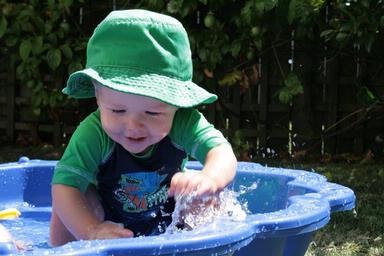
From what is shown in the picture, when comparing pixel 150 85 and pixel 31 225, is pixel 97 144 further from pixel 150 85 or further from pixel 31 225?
pixel 31 225

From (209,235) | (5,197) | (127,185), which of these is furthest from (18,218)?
(209,235)

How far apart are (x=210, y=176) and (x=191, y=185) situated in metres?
0.19

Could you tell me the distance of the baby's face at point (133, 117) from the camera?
1784 mm

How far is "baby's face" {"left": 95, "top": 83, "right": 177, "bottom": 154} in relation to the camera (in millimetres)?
1784

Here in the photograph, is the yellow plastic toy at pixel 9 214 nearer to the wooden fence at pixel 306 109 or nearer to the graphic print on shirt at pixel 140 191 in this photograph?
the graphic print on shirt at pixel 140 191

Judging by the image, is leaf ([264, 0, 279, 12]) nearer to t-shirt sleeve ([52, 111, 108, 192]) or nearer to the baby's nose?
t-shirt sleeve ([52, 111, 108, 192])

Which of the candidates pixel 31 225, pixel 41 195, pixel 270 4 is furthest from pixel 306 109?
pixel 31 225

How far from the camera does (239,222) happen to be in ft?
5.25

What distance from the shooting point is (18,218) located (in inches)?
116

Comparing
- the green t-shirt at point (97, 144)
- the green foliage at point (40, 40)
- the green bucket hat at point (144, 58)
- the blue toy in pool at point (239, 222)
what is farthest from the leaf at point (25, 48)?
the green bucket hat at point (144, 58)

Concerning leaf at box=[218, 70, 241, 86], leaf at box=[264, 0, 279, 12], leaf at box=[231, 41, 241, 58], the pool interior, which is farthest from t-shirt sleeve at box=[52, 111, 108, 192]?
leaf at box=[218, 70, 241, 86]

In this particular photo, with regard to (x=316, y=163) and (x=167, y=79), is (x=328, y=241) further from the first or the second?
(x=316, y=163)

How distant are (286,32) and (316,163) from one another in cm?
100

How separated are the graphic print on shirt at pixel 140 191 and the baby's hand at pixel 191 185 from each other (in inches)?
13.8
